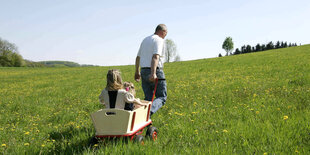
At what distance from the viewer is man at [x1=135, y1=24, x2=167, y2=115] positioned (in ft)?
14.5

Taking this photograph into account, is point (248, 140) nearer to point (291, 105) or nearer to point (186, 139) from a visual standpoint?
point (186, 139)

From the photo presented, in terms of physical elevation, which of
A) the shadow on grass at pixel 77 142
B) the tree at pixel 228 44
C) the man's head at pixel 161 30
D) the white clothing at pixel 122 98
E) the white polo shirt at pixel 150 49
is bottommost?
the shadow on grass at pixel 77 142

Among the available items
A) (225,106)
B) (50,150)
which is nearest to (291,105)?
(225,106)

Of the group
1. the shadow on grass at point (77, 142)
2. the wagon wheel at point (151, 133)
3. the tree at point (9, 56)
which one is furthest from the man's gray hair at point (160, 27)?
the tree at point (9, 56)

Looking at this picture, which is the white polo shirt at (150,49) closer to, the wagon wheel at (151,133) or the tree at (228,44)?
the wagon wheel at (151,133)

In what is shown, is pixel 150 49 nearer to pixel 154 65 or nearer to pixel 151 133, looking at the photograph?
pixel 154 65

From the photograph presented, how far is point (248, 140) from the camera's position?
357 cm

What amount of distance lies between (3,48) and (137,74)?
304 feet

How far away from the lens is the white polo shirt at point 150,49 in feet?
14.6

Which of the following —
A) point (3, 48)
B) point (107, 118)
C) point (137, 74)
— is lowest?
point (107, 118)

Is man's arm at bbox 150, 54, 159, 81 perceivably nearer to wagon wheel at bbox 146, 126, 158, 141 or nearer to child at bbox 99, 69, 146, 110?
child at bbox 99, 69, 146, 110

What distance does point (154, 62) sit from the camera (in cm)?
438

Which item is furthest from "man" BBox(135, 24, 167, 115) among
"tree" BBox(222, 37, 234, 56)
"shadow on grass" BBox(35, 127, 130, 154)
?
"tree" BBox(222, 37, 234, 56)

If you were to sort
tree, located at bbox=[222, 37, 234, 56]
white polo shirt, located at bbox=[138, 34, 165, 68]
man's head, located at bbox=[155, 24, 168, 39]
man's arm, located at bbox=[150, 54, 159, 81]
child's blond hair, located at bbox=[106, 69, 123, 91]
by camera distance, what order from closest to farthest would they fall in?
child's blond hair, located at bbox=[106, 69, 123, 91] < man's arm, located at bbox=[150, 54, 159, 81] < white polo shirt, located at bbox=[138, 34, 165, 68] < man's head, located at bbox=[155, 24, 168, 39] < tree, located at bbox=[222, 37, 234, 56]
